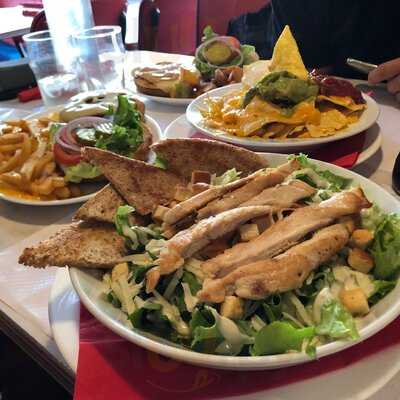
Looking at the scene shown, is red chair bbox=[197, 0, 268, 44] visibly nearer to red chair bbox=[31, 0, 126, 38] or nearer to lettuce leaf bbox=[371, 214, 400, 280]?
red chair bbox=[31, 0, 126, 38]

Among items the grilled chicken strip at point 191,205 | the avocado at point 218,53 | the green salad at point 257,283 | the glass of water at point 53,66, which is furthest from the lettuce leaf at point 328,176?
the glass of water at point 53,66

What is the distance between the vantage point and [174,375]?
71cm

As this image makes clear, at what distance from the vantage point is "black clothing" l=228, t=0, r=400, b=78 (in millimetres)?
2398

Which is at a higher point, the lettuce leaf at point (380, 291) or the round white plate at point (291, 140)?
the lettuce leaf at point (380, 291)

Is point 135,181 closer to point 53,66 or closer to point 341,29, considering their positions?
point 53,66

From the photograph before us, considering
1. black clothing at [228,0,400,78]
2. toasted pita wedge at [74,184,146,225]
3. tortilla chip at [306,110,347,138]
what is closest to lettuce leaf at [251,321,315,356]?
toasted pita wedge at [74,184,146,225]

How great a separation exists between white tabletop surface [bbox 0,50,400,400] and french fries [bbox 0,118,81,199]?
Answer: 0.06 meters

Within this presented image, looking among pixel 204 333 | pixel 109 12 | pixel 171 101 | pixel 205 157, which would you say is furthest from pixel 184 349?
pixel 109 12

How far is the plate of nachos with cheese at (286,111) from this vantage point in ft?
4.56

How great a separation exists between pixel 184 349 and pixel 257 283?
0.15 metres

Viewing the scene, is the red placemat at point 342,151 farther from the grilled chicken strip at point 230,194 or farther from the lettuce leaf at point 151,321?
the lettuce leaf at point 151,321

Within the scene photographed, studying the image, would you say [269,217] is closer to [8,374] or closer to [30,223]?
[30,223]

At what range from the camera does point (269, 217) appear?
32.5 inches

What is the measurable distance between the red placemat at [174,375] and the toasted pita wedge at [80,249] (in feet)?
0.51
